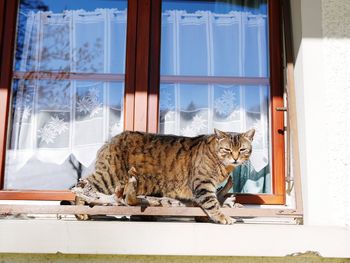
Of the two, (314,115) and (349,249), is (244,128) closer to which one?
(314,115)

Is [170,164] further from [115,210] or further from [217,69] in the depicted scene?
[217,69]

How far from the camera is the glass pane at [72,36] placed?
262cm

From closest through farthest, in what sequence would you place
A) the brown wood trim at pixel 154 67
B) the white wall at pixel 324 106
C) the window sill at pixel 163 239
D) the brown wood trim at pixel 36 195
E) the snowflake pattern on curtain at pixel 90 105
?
the window sill at pixel 163 239, the white wall at pixel 324 106, the brown wood trim at pixel 36 195, the brown wood trim at pixel 154 67, the snowflake pattern on curtain at pixel 90 105

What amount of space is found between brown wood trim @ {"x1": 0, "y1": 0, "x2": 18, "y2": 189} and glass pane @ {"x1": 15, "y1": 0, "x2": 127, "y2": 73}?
87mm

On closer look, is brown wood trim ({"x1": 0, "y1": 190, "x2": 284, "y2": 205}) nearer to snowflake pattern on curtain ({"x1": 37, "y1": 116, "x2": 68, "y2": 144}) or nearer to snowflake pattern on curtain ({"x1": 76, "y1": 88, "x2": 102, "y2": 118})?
snowflake pattern on curtain ({"x1": 37, "y1": 116, "x2": 68, "y2": 144})

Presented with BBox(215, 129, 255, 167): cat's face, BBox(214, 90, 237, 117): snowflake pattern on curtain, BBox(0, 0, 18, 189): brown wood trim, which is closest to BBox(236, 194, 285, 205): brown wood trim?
BBox(215, 129, 255, 167): cat's face

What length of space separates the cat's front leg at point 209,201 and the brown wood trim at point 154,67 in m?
0.51

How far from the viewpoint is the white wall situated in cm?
205

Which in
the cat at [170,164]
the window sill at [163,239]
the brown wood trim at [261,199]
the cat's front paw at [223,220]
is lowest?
the window sill at [163,239]

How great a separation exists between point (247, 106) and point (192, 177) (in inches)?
24.9

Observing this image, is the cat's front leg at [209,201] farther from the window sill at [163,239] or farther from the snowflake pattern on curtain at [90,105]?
the snowflake pattern on curtain at [90,105]

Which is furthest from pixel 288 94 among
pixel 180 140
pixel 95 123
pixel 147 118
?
pixel 95 123

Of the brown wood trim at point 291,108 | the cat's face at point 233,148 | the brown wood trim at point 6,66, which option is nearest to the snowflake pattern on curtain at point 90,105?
the brown wood trim at point 6,66

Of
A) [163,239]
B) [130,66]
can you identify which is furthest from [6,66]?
[163,239]
